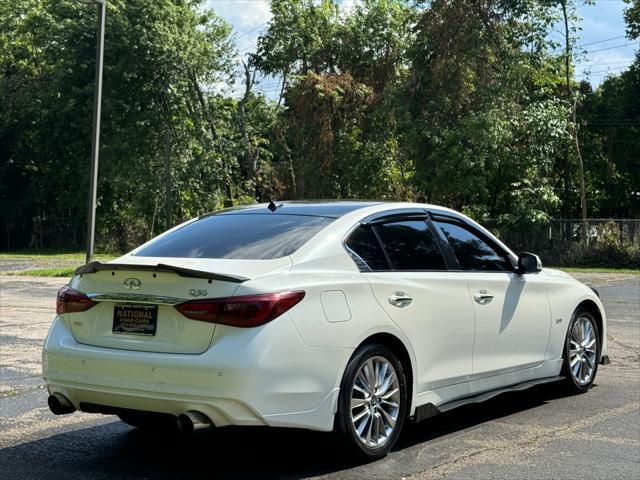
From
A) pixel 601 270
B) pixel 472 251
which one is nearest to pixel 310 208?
pixel 472 251

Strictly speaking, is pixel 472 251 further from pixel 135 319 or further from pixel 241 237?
pixel 135 319

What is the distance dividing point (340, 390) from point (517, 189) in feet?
102

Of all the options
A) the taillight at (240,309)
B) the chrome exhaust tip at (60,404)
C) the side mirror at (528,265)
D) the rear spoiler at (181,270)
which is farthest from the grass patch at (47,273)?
the taillight at (240,309)

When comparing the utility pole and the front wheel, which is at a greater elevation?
the utility pole

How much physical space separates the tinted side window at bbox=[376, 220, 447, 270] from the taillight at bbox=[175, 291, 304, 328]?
1.26 m

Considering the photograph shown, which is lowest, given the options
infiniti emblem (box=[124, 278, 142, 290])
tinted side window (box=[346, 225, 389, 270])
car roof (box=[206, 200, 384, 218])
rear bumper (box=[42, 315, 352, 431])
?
rear bumper (box=[42, 315, 352, 431])

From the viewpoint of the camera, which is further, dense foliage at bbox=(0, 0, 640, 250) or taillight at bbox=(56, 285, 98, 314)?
dense foliage at bbox=(0, 0, 640, 250)

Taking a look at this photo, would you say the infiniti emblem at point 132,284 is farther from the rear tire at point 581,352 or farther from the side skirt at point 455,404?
the rear tire at point 581,352

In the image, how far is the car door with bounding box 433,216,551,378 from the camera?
255 inches

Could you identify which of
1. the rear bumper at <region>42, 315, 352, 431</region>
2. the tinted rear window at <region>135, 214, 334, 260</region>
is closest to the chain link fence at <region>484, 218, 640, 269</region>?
the tinted rear window at <region>135, 214, 334, 260</region>

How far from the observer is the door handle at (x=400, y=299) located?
18.6 ft

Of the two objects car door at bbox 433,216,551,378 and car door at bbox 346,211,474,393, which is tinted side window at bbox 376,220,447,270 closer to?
car door at bbox 346,211,474,393

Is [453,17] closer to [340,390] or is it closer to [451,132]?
[451,132]

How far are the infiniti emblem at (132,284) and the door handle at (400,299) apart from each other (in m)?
1.62
